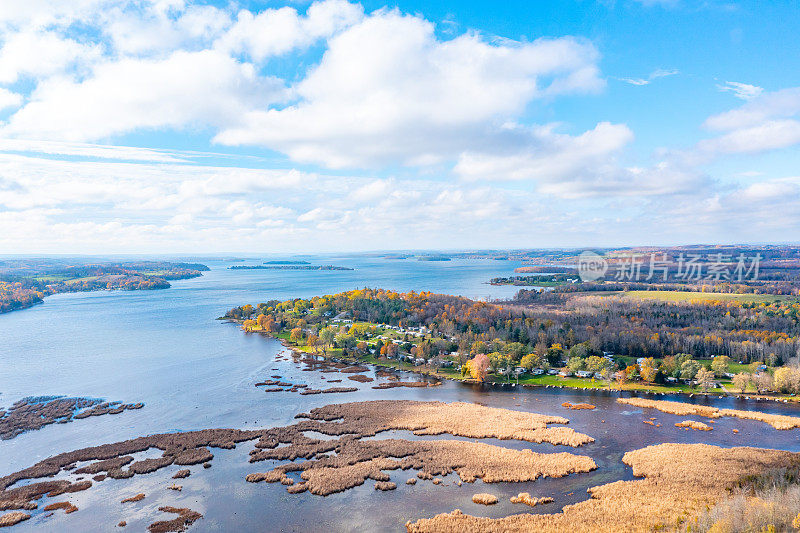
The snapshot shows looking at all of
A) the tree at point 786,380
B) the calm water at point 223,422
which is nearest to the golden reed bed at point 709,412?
the calm water at point 223,422

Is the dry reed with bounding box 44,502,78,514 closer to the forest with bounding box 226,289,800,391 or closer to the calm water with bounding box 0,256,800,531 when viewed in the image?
the calm water with bounding box 0,256,800,531

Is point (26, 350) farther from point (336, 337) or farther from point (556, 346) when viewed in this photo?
point (556, 346)

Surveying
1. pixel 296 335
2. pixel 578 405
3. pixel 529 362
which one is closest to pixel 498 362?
pixel 529 362

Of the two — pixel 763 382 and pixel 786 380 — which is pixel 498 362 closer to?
pixel 763 382

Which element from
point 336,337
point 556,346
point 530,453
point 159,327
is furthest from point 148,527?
point 159,327

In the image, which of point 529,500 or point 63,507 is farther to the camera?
point 63,507

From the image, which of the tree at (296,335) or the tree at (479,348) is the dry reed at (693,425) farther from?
the tree at (296,335)
